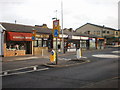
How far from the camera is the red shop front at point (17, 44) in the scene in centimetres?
2252

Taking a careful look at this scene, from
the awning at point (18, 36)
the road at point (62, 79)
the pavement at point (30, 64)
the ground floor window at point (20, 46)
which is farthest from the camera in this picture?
the ground floor window at point (20, 46)

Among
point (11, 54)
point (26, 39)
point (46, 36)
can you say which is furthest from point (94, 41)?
point (11, 54)

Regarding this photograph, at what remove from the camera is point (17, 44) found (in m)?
24.8

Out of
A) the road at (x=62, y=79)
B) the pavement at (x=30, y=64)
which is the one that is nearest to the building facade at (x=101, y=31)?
the pavement at (x=30, y=64)

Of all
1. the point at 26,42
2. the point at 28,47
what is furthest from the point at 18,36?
the point at 28,47

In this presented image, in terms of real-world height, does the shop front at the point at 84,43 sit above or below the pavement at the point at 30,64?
above

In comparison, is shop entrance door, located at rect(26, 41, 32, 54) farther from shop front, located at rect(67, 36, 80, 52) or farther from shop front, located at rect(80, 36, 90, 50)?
shop front, located at rect(80, 36, 90, 50)

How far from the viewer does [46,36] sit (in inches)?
1154

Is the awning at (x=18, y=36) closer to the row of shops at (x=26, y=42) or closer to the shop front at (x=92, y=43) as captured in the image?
the row of shops at (x=26, y=42)

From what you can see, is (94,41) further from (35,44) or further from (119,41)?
(119,41)

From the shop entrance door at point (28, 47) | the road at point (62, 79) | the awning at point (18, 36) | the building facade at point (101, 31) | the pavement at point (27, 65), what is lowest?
the road at point (62, 79)

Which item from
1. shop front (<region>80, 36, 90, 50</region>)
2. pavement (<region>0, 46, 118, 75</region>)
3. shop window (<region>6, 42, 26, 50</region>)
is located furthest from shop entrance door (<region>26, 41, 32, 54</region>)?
shop front (<region>80, 36, 90, 50</region>)

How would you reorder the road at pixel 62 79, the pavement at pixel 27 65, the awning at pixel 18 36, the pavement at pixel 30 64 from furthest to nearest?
1. the awning at pixel 18 36
2. the pavement at pixel 30 64
3. the pavement at pixel 27 65
4. the road at pixel 62 79

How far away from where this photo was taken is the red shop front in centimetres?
2252
